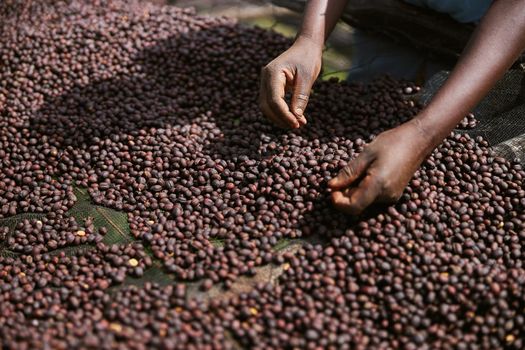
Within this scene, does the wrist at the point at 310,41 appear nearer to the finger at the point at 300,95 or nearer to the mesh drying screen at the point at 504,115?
the finger at the point at 300,95

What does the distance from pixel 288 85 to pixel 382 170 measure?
0.78 meters

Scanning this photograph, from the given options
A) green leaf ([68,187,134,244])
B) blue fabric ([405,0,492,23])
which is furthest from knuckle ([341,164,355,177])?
blue fabric ([405,0,492,23])

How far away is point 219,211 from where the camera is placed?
257 cm

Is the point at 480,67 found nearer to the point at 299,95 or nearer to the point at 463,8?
the point at 299,95

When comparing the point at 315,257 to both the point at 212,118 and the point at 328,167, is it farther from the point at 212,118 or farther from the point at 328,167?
the point at 212,118

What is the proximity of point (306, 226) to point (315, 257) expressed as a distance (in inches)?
7.7

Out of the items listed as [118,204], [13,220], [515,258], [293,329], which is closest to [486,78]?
[515,258]

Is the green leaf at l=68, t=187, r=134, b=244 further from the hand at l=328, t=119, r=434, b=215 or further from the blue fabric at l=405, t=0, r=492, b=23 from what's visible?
the blue fabric at l=405, t=0, r=492, b=23

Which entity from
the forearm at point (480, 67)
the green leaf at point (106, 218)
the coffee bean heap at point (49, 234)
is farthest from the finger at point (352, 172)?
the coffee bean heap at point (49, 234)

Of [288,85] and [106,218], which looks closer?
[106,218]

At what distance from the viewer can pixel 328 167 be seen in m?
2.63

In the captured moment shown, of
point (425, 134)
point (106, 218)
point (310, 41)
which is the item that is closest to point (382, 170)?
point (425, 134)

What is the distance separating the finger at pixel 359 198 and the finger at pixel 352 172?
4cm

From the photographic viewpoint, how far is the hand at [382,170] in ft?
7.25
